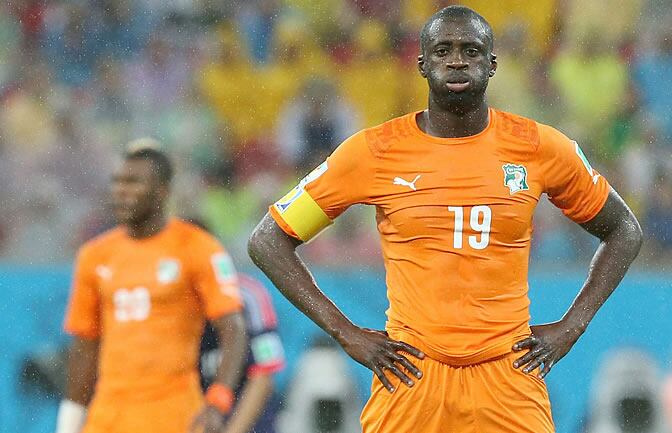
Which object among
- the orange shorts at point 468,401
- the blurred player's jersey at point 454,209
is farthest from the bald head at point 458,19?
the orange shorts at point 468,401

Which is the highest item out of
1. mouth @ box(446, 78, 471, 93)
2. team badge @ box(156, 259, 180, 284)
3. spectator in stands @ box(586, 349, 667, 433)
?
mouth @ box(446, 78, 471, 93)

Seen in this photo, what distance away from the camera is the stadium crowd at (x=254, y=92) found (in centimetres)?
817

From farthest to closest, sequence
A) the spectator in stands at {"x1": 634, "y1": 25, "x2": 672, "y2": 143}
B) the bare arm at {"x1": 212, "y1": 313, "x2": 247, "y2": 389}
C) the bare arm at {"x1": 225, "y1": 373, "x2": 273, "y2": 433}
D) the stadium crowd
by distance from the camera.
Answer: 1. the spectator in stands at {"x1": 634, "y1": 25, "x2": 672, "y2": 143}
2. the stadium crowd
3. the bare arm at {"x1": 225, "y1": 373, "x2": 273, "y2": 433}
4. the bare arm at {"x1": 212, "y1": 313, "x2": 247, "y2": 389}

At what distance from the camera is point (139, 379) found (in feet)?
18.9

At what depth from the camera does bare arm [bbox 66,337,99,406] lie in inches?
235

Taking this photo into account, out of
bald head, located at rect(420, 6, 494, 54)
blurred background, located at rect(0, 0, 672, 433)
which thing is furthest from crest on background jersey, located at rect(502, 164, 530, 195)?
blurred background, located at rect(0, 0, 672, 433)

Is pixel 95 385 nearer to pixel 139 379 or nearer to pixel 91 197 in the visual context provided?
pixel 139 379

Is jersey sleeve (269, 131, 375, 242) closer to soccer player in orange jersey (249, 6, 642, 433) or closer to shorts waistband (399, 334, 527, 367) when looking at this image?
soccer player in orange jersey (249, 6, 642, 433)

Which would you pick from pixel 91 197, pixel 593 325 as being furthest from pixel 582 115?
pixel 91 197

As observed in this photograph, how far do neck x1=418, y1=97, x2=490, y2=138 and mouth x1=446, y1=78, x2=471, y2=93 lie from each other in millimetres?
100

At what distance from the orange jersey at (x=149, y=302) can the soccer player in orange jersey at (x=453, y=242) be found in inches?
71.8

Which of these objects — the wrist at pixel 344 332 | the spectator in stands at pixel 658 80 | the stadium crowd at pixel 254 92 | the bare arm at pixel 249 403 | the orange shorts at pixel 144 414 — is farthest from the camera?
the spectator in stands at pixel 658 80

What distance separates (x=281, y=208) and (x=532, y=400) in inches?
39.5

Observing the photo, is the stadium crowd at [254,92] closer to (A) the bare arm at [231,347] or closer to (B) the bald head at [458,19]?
(A) the bare arm at [231,347]
